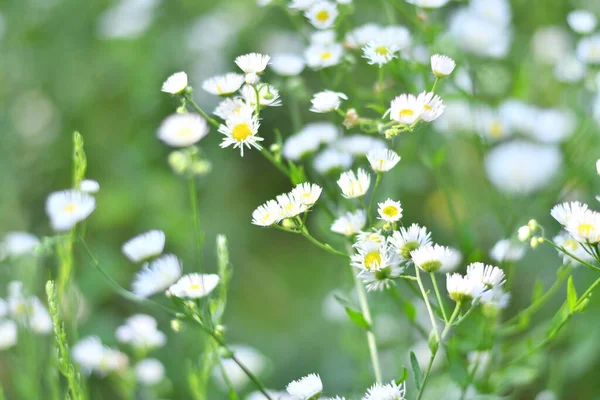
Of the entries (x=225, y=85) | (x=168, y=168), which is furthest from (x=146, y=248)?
(x=168, y=168)

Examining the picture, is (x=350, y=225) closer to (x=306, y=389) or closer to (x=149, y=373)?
(x=306, y=389)

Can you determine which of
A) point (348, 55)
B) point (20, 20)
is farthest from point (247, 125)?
point (20, 20)

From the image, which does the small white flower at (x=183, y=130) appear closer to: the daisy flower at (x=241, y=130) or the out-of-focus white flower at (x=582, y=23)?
the daisy flower at (x=241, y=130)

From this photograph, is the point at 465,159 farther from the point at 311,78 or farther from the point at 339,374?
the point at 339,374

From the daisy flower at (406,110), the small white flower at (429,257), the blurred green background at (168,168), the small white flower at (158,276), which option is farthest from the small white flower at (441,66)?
the blurred green background at (168,168)

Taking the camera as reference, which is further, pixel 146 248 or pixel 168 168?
pixel 168 168

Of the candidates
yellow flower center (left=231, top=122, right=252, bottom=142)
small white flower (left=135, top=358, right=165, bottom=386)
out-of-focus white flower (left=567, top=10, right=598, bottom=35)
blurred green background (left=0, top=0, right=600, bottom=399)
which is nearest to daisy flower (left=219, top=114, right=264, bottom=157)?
yellow flower center (left=231, top=122, right=252, bottom=142)
